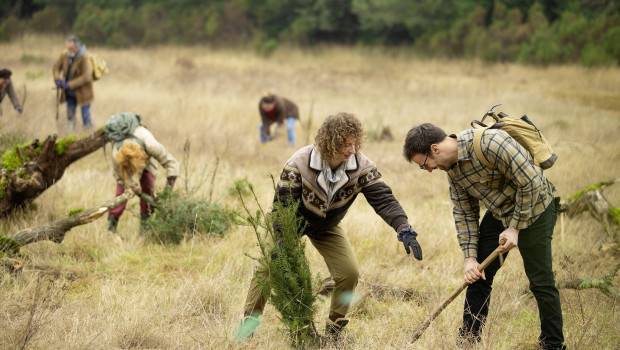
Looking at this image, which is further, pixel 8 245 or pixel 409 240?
pixel 8 245

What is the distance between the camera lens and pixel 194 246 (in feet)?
18.4

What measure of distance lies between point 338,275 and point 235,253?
6.28 feet

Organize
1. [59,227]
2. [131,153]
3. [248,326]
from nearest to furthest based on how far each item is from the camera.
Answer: [248,326] < [59,227] < [131,153]

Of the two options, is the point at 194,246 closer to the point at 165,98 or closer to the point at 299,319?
the point at 299,319

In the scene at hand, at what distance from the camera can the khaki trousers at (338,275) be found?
12.1 ft

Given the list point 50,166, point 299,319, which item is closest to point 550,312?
point 299,319

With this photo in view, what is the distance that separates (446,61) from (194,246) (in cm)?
2657

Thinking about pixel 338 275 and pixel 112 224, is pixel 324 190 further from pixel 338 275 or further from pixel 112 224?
pixel 112 224

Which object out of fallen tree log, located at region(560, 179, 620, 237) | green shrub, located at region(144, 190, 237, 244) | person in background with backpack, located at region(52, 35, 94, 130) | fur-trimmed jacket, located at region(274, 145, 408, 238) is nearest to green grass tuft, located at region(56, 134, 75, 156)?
green shrub, located at region(144, 190, 237, 244)

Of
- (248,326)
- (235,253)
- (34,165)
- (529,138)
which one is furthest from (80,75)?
(529,138)

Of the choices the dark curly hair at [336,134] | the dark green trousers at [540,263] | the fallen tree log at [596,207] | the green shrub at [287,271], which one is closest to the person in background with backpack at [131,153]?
the green shrub at [287,271]

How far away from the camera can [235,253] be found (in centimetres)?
539

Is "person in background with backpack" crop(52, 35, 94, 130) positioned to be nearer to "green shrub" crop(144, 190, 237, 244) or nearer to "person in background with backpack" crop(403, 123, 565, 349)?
"green shrub" crop(144, 190, 237, 244)

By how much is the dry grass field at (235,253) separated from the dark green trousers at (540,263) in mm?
189
